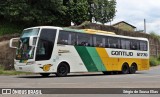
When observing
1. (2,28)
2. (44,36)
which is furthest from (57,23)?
(44,36)

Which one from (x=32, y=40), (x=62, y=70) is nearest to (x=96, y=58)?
(x=62, y=70)

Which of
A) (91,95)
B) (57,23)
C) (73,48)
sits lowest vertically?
(91,95)

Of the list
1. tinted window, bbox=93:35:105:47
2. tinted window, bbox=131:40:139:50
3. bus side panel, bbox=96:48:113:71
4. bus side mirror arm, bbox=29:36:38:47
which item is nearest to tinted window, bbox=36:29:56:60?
bus side mirror arm, bbox=29:36:38:47

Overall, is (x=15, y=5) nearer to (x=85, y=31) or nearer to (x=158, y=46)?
(x=85, y=31)

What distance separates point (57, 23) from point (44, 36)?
1854cm

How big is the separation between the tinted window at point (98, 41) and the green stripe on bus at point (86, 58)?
106cm

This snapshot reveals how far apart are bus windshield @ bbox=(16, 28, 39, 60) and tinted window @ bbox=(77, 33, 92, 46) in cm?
334

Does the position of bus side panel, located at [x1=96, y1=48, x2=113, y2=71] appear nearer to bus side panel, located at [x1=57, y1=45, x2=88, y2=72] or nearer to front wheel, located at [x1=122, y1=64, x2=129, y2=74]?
front wheel, located at [x1=122, y1=64, x2=129, y2=74]

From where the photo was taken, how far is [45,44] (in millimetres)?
24797

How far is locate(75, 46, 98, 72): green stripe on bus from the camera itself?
2716 cm

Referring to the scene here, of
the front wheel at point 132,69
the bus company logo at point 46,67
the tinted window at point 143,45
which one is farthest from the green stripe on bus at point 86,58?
the tinted window at point 143,45

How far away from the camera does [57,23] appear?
142 feet

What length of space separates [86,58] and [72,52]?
60.8 inches

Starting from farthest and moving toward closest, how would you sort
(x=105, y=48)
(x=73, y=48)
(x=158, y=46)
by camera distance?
(x=158, y=46) < (x=105, y=48) < (x=73, y=48)
